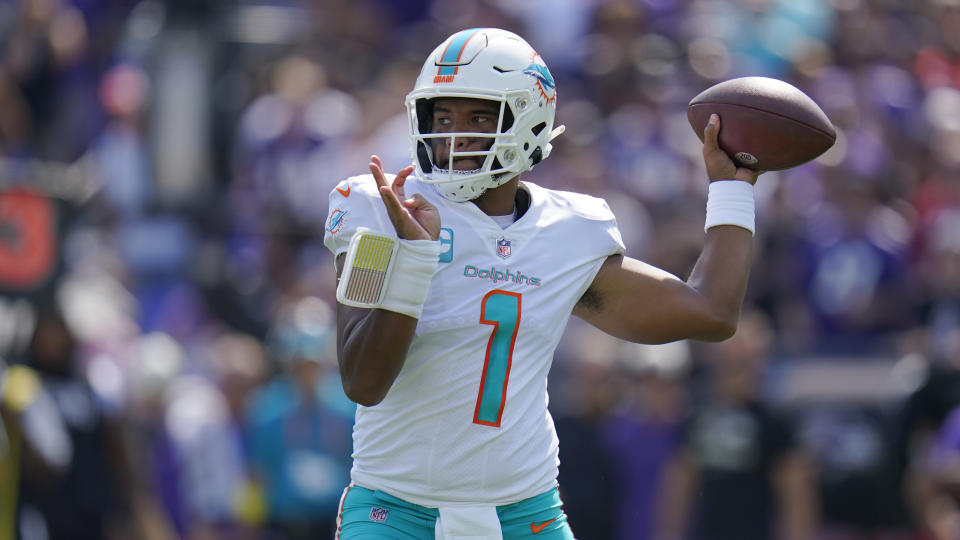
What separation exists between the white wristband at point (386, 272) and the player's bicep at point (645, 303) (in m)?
0.68

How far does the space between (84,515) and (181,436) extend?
3.02 ft

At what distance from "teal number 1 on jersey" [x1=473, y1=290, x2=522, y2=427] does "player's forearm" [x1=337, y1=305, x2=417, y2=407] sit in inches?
10.1

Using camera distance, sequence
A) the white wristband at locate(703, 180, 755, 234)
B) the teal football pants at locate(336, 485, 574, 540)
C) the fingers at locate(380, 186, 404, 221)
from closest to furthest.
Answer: the fingers at locate(380, 186, 404, 221) < the teal football pants at locate(336, 485, 574, 540) < the white wristband at locate(703, 180, 755, 234)

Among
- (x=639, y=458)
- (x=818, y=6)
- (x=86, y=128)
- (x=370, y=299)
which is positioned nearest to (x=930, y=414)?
(x=639, y=458)

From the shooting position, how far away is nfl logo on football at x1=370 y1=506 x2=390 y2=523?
367 centimetres

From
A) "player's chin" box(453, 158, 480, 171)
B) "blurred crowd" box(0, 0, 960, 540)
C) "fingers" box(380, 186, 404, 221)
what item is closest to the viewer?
"fingers" box(380, 186, 404, 221)

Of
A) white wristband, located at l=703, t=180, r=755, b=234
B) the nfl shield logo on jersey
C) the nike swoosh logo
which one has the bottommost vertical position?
the nike swoosh logo

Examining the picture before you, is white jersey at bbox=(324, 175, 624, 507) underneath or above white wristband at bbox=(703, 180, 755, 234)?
underneath

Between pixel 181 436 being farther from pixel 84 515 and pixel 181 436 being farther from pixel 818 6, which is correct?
pixel 818 6

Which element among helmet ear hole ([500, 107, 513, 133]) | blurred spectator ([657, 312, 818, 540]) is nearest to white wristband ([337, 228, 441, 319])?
helmet ear hole ([500, 107, 513, 133])

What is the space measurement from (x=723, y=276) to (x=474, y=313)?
2.49 ft

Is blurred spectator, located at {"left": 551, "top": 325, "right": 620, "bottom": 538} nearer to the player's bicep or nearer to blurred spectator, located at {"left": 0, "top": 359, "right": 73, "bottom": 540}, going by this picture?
blurred spectator, located at {"left": 0, "top": 359, "right": 73, "bottom": 540}

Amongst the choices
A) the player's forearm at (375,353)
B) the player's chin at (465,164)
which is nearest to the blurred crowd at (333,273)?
the player's chin at (465,164)

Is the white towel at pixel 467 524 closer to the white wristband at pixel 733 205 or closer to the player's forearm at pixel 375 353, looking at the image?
the player's forearm at pixel 375 353
